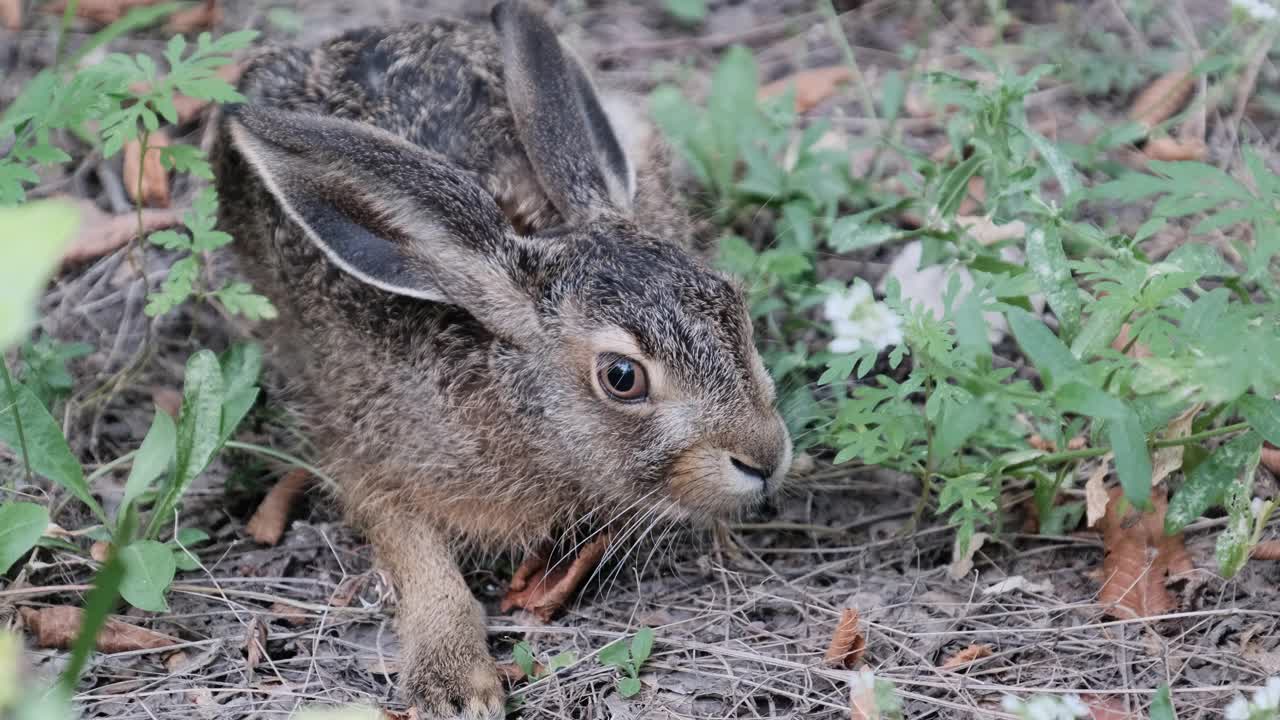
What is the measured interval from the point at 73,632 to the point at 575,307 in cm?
188

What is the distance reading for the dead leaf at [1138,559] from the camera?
4004 millimetres

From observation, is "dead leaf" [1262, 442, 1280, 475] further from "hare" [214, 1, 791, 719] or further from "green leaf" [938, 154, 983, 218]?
"hare" [214, 1, 791, 719]

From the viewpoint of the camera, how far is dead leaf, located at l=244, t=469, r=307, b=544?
466 cm

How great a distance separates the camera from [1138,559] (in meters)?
4.09

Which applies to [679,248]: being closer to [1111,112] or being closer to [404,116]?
[404,116]

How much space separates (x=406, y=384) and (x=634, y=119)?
1977mm

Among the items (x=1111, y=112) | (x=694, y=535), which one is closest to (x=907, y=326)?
(x=694, y=535)

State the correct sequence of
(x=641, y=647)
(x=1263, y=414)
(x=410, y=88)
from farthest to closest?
(x=410, y=88)
(x=641, y=647)
(x=1263, y=414)

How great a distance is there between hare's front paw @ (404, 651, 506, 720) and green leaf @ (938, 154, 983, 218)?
7.54 feet

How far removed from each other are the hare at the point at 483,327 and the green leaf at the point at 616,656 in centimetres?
34

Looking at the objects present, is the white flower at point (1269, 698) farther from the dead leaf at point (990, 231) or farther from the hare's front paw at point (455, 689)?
the dead leaf at point (990, 231)

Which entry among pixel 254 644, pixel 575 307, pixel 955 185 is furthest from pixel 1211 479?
pixel 254 644

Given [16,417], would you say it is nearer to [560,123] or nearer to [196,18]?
[560,123]

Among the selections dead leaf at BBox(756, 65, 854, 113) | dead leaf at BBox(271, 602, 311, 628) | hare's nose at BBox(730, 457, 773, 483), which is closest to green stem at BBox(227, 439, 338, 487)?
dead leaf at BBox(271, 602, 311, 628)
